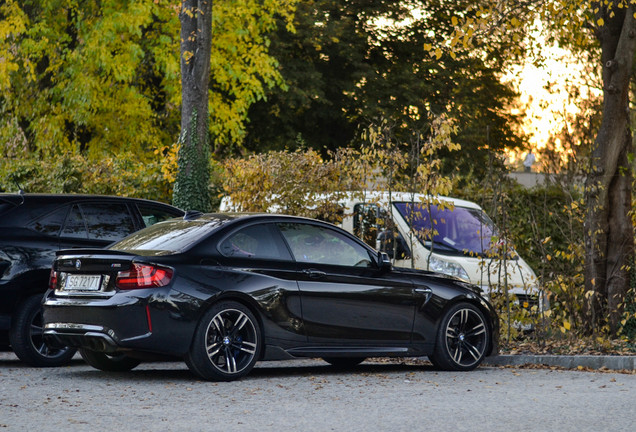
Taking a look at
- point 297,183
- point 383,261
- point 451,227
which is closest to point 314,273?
point 383,261

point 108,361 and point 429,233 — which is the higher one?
point 429,233

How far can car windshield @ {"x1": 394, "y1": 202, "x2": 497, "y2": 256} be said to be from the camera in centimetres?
1526

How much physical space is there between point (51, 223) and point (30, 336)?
123 centimetres

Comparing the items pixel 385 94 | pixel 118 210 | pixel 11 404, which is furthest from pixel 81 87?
pixel 11 404

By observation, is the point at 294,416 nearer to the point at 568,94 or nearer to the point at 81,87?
the point at 81,87

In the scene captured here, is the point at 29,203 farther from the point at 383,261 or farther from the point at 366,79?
the point at 366,79

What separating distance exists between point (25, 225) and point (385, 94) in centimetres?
2586

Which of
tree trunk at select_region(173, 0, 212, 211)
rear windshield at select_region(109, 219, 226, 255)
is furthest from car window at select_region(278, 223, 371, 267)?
tree trunk at select_region(173, 0, 212, 211)

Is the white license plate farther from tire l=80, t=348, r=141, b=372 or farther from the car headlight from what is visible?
the car headlight

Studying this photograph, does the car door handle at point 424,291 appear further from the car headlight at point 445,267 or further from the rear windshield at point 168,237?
the car headlight at point 445,267

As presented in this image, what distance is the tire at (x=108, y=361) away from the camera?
10953mm

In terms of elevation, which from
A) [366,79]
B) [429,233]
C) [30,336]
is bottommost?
[30,336]

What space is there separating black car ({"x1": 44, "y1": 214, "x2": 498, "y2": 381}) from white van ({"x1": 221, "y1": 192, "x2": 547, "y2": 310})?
8.58 feet

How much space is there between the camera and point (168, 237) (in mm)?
10531
